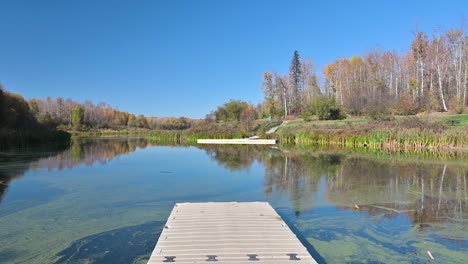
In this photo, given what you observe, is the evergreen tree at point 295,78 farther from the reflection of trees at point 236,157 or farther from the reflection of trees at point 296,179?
the reflection of trees at point 296,179

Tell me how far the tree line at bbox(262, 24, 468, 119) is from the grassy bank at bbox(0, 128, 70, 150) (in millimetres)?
20098

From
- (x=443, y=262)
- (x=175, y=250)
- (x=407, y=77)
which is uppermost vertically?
(x=407, y=77)

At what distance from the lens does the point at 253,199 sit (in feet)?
19.7

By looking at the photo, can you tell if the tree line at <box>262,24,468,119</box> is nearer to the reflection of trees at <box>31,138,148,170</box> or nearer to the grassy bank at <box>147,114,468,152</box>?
the grassy bank at <box>147,114,468,152</box>

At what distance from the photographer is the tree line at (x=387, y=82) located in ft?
88.1

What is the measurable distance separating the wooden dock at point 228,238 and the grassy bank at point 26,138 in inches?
648

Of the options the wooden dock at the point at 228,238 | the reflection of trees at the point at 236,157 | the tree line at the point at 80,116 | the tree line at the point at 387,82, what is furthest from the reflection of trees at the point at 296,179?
the tree line at the point at 80,116

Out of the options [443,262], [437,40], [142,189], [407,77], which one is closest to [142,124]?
[407,77]

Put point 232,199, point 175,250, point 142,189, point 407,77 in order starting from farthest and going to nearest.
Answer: point 407,77, point 142,189, point 232,199, point 175,250

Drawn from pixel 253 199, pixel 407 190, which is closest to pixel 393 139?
pixel 407 190

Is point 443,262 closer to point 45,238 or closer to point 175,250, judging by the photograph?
point 175,250

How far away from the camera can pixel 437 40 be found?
28.3m

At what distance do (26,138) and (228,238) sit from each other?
1939 centimetres

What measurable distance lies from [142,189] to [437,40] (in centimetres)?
2973
